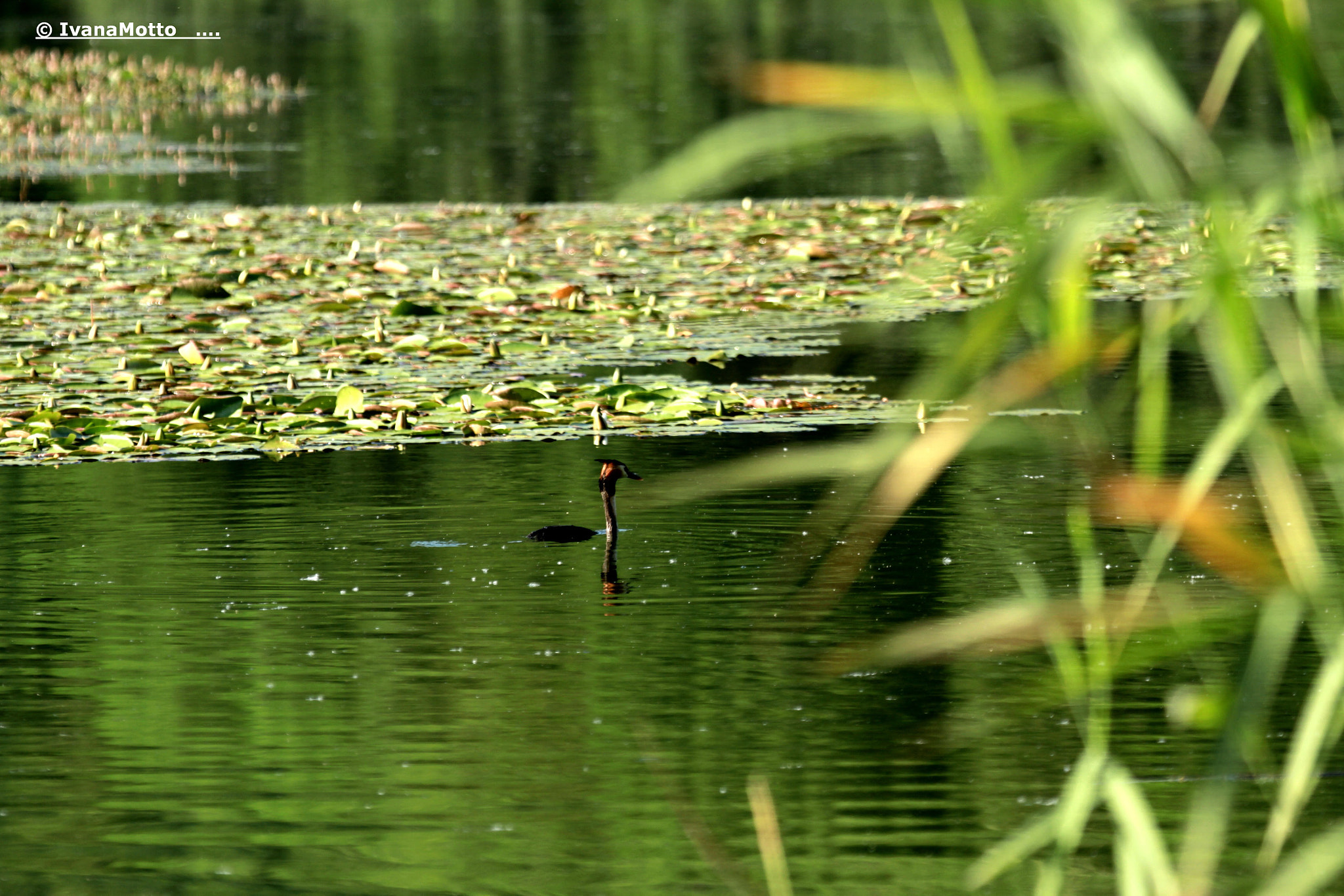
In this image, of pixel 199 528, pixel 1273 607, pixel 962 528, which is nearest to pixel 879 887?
pixel 1273 607

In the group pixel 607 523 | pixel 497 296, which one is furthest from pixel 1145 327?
pixel 497 296

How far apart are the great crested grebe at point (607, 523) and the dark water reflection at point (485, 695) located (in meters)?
0.08

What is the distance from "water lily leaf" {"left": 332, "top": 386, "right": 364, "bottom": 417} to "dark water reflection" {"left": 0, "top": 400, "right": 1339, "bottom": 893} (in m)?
1.12

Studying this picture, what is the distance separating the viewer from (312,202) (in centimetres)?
2233

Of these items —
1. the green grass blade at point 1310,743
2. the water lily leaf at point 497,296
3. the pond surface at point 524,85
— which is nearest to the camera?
the green grass blade at point 1310,743

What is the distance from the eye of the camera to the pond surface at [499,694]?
5.16 meters

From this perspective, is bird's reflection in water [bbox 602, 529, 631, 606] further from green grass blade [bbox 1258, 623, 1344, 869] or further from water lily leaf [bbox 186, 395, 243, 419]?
green grass blade [bbox 1258, 623, 1344, 869]

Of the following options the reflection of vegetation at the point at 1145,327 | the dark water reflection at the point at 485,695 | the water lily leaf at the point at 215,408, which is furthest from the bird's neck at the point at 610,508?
the reflection of vegetation at the point at 1145,327

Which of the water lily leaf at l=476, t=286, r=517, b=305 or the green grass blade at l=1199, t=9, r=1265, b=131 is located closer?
the green grass blade at l=1199, t=9, r=1265, b=131

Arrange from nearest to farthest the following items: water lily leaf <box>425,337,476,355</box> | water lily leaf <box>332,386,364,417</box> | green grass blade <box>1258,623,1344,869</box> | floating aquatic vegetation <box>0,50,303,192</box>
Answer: green grass blade <box>1258,623,1344,869</box> → water lily leaf <box>332,386,364,417</box> → water lily leaf <box>425,337,476,355</box> → floating aquatic vegetation <box>0,50,303,192</box>

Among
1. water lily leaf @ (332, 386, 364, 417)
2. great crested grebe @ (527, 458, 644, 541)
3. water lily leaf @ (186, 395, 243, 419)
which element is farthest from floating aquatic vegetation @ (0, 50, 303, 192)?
great crested grebe @ (527, 458, 644, 541)

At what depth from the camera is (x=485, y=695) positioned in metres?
6.57

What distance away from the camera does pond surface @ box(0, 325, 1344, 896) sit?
516cm

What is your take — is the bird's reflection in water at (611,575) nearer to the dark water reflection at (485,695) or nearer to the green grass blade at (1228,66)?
the dark water reflection at (485,695)
